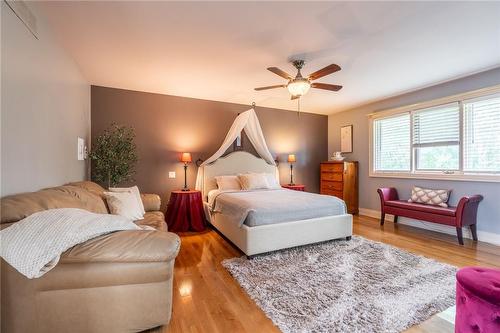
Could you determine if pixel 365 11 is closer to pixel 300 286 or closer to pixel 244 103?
pixel 300 286

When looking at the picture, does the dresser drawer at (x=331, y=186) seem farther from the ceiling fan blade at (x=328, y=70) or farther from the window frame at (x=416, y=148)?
the ceiling fan blade at (x=328, y=70)

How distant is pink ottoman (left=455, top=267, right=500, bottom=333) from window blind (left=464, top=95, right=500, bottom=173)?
2783 mm

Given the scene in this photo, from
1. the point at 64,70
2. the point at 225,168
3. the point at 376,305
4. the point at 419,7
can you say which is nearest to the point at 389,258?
the point at 376,305

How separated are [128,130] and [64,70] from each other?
5.09ft

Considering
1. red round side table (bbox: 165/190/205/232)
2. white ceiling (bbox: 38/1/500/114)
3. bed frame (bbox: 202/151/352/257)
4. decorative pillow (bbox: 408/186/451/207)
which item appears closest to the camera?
white ceiling (bbox: 38/1/500/114)

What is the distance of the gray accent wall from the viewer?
10.7 feet

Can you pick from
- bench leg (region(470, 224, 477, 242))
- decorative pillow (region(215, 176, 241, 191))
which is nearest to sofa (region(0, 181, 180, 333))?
decorative pillow (region(215, 176, 241, 191))

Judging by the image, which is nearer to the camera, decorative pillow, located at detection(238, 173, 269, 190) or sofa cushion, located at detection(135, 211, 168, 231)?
sofa cushion, located at detection(135, 211, 168, 231)

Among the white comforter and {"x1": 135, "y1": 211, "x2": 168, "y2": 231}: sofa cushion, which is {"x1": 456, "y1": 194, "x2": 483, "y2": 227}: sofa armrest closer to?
the white comforter

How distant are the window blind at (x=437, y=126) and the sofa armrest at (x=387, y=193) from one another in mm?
931

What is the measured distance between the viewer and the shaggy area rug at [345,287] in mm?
1661

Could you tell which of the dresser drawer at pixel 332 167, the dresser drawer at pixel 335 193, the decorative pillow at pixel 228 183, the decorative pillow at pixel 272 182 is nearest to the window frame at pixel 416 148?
the dresser drawer at pixel 332 167

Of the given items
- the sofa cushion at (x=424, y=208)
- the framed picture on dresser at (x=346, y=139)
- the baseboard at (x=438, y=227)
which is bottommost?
the baseboard at (x=438, y=227)

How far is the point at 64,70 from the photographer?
8.37 feet
